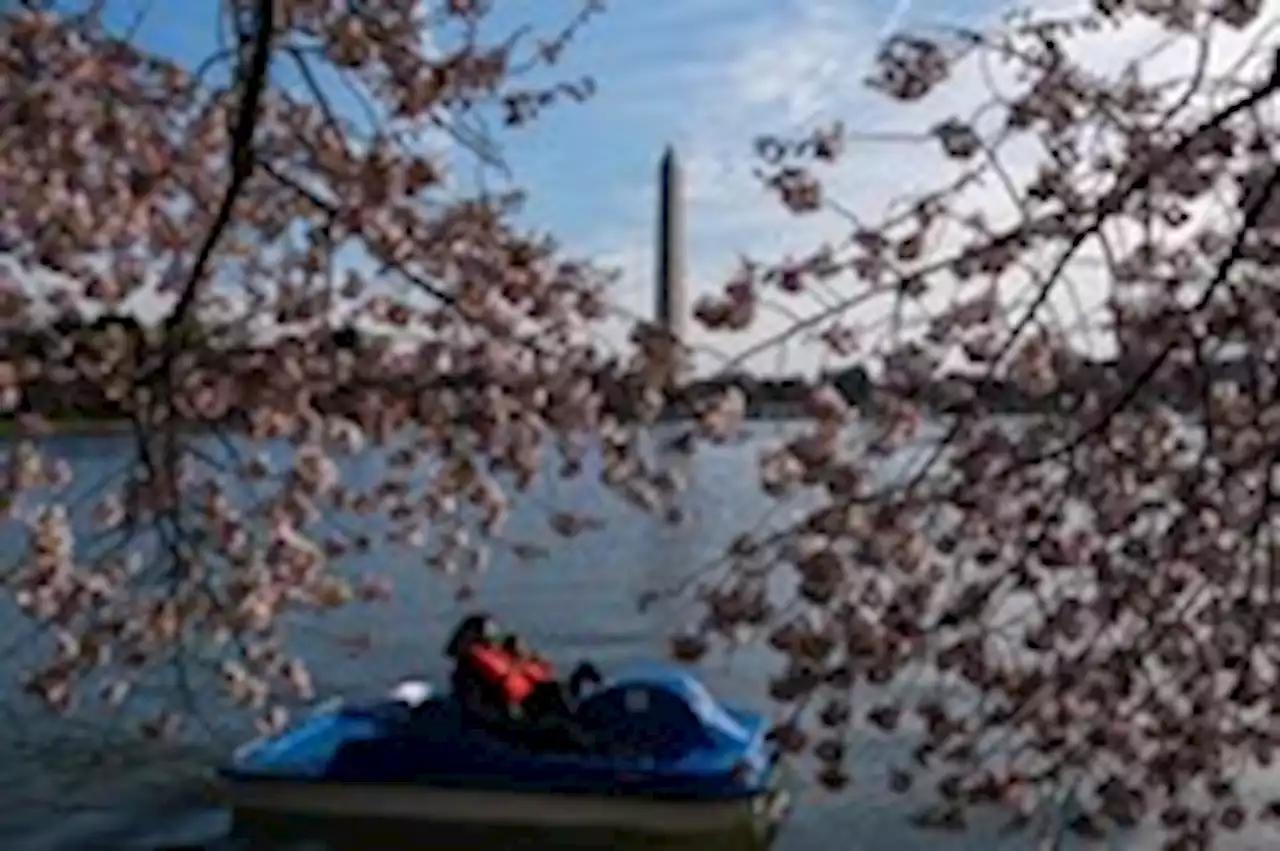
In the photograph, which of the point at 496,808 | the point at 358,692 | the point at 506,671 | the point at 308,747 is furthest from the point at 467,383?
the point at 358,692

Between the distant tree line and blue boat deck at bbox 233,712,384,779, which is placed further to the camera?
blue boat deck at bbox 233,712,384,779

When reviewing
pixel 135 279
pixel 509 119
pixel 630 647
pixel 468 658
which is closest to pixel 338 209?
pixel 509 119

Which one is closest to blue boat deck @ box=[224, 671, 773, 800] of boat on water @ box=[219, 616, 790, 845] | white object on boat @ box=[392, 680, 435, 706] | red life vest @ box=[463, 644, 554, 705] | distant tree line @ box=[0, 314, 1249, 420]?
boat on water @ box=[219, 616, 790, 845]

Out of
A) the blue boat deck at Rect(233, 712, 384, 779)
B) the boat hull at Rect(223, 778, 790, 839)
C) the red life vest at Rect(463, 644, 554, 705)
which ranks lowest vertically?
the boat hull at Rect(223, 778, 790, 839)

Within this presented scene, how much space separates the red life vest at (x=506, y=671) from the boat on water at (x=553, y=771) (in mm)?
297

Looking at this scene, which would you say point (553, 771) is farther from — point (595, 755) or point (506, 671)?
point (506, 671)

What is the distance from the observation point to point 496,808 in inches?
681

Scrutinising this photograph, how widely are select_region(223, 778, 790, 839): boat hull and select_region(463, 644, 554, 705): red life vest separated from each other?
883 millimetres

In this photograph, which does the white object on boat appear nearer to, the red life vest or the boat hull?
the boat hull

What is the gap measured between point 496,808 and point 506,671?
Result: 49.4 inches

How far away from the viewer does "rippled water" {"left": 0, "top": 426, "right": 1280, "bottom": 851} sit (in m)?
17.3

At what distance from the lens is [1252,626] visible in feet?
15.7

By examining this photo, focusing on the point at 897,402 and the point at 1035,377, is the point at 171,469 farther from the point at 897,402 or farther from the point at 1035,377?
the point at 1035,377

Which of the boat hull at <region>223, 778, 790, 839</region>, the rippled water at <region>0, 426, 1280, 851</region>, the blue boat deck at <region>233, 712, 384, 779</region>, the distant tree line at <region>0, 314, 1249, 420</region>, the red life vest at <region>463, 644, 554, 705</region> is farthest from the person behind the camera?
the blue boat deck at <region>233, 712, 384, 779</region>
